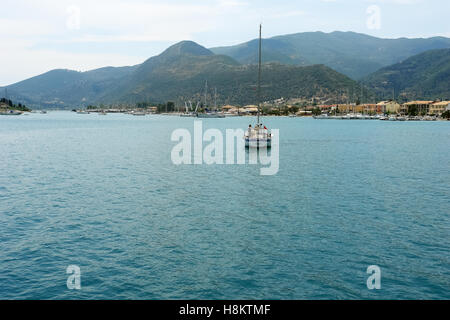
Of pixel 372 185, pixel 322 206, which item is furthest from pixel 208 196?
pixel 372 185

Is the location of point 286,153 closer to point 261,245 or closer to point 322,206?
point 322,206

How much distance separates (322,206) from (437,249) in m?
10.0

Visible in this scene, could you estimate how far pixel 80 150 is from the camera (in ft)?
234

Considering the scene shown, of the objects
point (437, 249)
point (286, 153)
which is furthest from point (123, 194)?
point (286, 153)

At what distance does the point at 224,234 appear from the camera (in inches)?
938

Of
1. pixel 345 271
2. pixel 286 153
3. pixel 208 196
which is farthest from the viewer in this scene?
pixel 286 153

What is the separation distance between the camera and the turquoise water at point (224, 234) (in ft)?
55.9

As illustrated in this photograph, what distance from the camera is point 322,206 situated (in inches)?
1196

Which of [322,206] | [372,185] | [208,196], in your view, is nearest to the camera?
[322,206]

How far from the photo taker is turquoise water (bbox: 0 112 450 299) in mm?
17031
